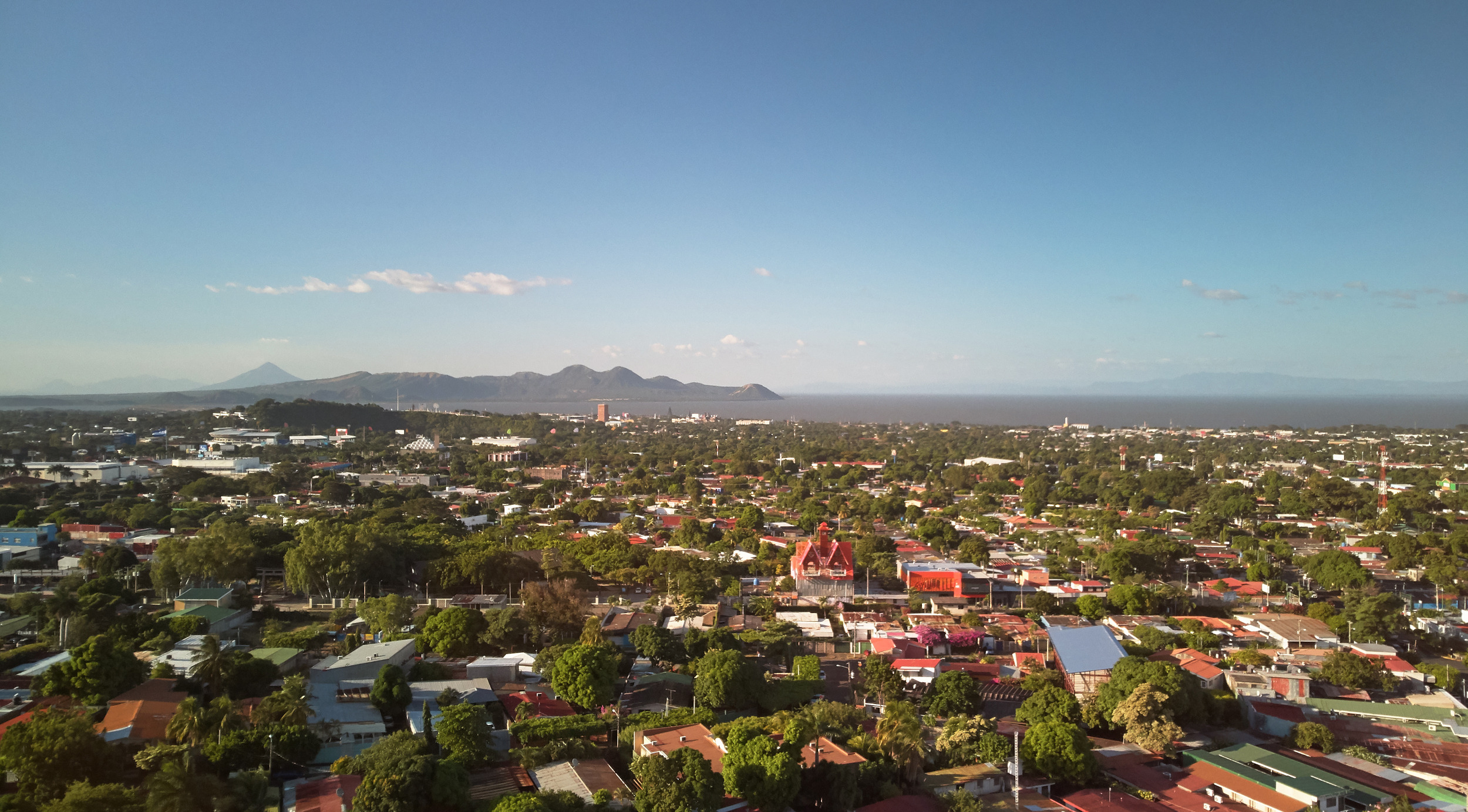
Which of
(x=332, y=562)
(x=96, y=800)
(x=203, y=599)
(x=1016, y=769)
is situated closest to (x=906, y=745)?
(x=1016, y=769)

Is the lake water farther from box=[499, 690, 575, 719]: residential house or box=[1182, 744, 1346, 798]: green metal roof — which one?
box=[499, 690, 575, 719]: residential house

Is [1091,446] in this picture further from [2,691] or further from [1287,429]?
[2,691]

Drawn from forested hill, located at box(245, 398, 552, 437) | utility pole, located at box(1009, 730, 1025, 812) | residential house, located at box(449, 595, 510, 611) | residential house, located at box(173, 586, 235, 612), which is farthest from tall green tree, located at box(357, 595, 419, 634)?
forested hill, located at box(245, 398, 552, 437)

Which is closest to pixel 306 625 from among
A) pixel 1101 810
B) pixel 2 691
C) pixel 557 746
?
pixel 2 691

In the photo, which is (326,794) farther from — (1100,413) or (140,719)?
(1100,413)

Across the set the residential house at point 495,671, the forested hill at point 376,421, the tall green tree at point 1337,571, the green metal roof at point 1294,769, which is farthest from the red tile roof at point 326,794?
the forested hill at point 376,421

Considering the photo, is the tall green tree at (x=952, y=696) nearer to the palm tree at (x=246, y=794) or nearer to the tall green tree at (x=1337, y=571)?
the palm tree at (x=246, y=794)
